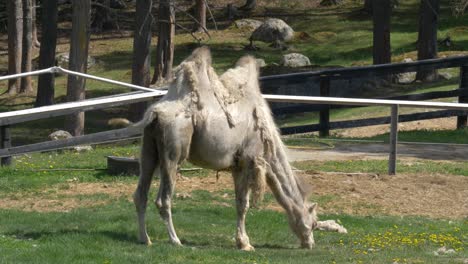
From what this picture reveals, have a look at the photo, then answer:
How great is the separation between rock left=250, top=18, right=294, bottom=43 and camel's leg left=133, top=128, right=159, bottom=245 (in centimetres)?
3408

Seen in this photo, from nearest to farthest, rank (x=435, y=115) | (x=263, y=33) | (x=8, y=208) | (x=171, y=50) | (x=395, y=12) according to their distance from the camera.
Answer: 1. (x=8, y=208)
2. (x=435, y=115)
3. (x=171, y=50)
4. (x=263, y=33)
5. (x=395, y=12)

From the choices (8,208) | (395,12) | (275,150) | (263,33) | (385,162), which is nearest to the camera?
(275,150)

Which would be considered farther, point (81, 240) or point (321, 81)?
point (321, 81)

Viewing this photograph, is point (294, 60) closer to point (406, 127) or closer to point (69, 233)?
point (406, 127)

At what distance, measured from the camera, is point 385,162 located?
17.1 meters

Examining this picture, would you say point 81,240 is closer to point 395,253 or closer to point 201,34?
point 395,253

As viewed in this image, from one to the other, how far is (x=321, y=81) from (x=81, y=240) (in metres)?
13.6

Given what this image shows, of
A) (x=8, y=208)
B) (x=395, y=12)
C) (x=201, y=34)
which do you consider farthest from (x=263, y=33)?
(x=8, y=208)

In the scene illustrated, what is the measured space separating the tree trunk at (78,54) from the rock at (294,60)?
12040mm

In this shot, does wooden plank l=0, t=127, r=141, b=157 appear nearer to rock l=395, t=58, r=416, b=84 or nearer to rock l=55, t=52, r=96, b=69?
rock l=395, t=58, r=416, b=84

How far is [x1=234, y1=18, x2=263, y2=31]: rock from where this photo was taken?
159 ft

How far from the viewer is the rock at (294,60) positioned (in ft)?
128

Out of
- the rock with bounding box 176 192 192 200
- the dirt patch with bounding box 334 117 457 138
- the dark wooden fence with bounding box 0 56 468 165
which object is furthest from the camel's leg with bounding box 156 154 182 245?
the dirt patch with bounding box 334 117 457 138

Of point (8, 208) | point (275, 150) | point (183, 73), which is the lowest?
point (8, 208)
